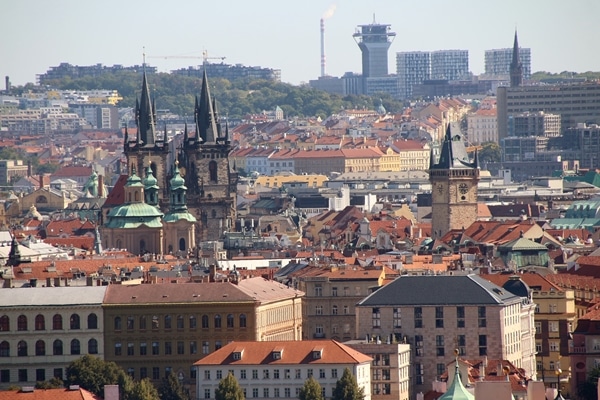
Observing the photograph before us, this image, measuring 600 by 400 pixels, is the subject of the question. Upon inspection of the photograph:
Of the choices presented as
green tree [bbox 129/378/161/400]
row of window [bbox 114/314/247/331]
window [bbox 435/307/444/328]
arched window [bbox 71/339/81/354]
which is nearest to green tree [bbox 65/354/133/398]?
green tree [bbox 129/378/161/400]

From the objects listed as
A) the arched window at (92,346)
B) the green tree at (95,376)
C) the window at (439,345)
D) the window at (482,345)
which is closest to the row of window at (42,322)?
the arched window at (92,346)

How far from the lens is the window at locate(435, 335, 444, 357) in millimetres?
92875

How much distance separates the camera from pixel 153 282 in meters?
102

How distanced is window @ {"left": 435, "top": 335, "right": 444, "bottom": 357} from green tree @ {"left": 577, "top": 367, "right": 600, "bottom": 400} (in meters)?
7.20

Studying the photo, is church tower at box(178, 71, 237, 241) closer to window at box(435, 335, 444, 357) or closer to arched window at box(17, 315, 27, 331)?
window at box(435, 335, 444, 357)

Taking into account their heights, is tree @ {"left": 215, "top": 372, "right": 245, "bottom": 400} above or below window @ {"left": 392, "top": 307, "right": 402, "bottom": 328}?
below

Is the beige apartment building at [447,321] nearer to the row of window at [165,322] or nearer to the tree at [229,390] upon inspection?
the row of window at [165,322]

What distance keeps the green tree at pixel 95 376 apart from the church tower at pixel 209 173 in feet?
241

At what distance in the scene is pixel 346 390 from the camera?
271 feet

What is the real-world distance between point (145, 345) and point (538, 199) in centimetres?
10063

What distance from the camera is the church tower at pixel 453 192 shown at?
153625 mm

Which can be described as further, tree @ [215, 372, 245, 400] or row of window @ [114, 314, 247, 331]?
row of window @ [114, 314, 247, 331]

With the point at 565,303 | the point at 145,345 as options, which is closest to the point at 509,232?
A: the point at 565,303

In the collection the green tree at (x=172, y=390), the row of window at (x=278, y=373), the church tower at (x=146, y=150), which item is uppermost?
the church tower at (x=146, y=150)
